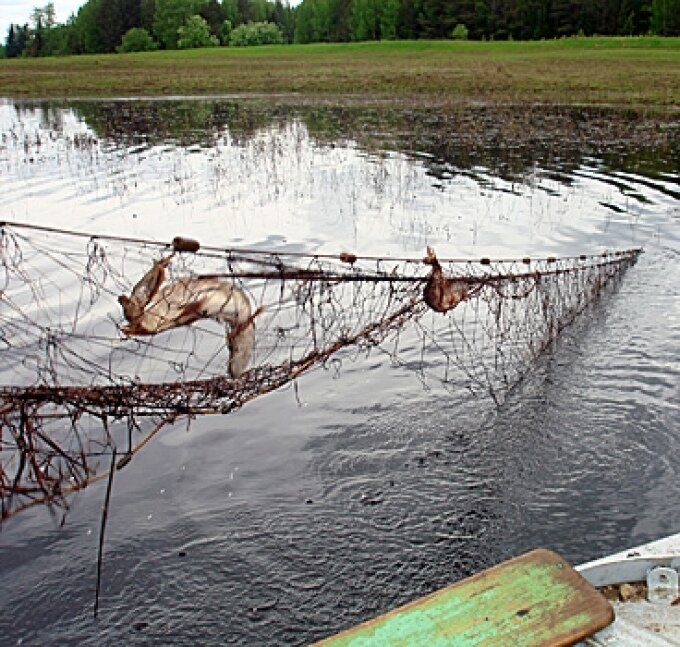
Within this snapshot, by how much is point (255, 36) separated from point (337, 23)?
21.7 meters

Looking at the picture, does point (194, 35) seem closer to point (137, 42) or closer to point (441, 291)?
point (137, 42)

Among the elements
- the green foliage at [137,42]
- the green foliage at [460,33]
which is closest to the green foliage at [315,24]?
the green foliage at [137,42]

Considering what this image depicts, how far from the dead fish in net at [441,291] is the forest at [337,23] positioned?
96.5 m

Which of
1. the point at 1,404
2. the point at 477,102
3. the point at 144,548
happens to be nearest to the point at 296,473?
the point at 144,548

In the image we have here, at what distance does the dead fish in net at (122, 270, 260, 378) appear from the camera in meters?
5.39

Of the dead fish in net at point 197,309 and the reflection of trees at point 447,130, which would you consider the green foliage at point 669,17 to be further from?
the dead fish in net at point 197,309

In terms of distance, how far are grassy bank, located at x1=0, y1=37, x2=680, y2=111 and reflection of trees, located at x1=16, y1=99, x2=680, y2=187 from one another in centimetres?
719

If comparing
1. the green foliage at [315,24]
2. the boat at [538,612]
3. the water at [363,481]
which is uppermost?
the green foliage at [315,24]

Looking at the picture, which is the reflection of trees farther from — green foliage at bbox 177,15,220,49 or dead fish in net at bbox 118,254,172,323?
green foliage at bbox 177,15,220,49

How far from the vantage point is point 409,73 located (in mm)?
60812

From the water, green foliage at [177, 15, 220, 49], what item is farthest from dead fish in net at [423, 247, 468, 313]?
green foliage at [177, 15, 220, 49]

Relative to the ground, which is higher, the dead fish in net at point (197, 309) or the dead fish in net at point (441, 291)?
the dead fish in net at point (197, 309)

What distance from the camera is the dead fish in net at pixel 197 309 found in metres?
5.39

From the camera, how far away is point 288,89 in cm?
5638
